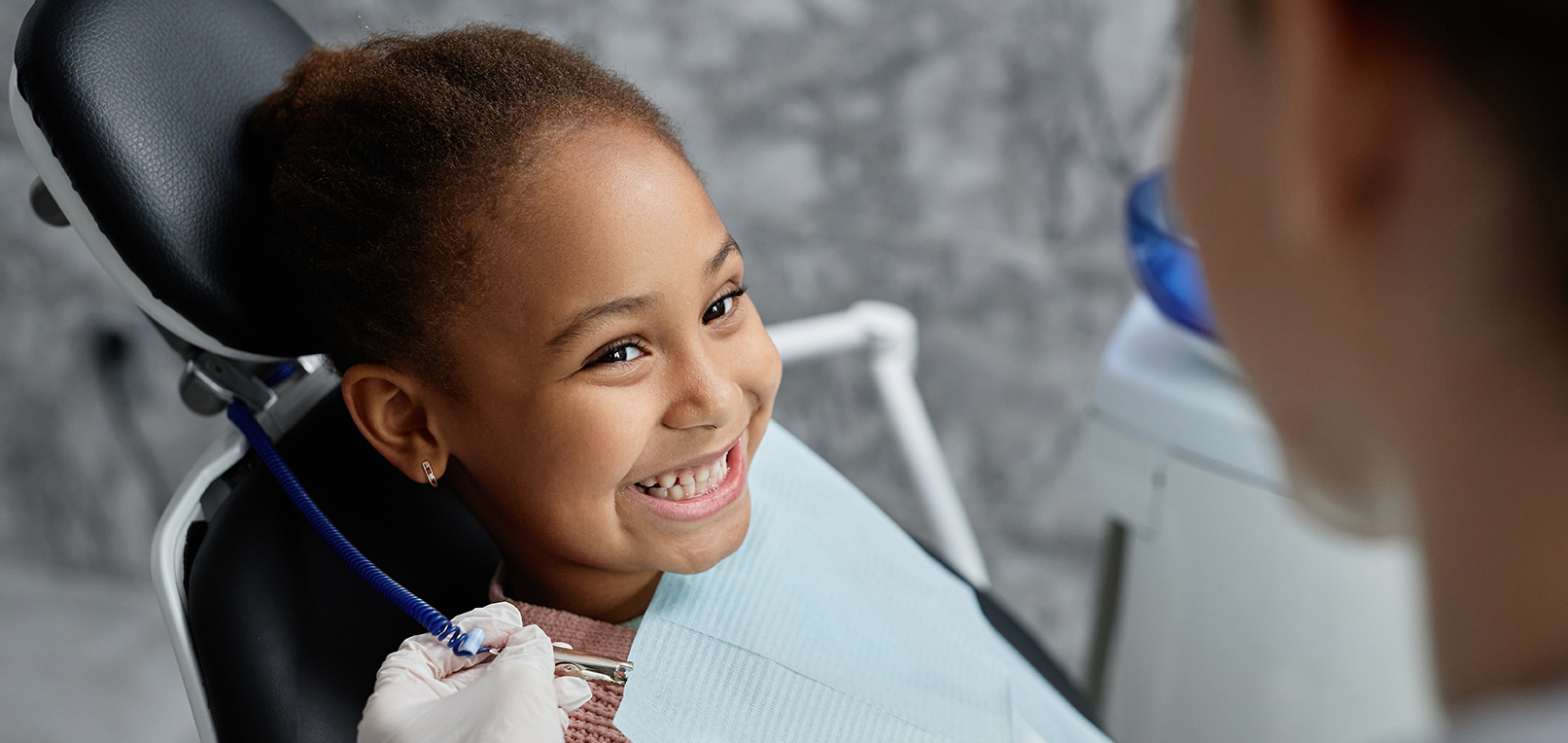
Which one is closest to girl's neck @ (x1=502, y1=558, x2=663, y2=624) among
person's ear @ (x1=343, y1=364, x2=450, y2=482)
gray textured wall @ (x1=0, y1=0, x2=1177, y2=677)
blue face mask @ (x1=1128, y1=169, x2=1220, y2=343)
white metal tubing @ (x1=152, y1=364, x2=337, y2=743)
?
person's ear @ (x1=343, y1=364, x2=450, y2=482)

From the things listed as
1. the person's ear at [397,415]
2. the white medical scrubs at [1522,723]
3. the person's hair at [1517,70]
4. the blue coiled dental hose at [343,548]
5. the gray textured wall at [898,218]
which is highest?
the person's hair at [1517,70]

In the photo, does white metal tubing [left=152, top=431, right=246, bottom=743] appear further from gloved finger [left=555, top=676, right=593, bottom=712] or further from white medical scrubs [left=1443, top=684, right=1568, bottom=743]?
white medical scrubs [left=1443, top=684, right=1568, bottom=743]

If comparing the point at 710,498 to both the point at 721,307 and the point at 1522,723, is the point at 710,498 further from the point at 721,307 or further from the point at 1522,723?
the point at 1522,723

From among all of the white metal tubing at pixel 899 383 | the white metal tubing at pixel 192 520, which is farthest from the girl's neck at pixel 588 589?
the white metal tubing at pixel 899 383

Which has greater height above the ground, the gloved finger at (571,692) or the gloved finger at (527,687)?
the gloved finger at (527,687)

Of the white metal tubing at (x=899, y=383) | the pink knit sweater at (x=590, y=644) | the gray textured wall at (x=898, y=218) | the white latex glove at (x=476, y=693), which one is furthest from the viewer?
the gray textured wall at (x=898, y=218)

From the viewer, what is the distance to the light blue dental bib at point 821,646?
0.77m

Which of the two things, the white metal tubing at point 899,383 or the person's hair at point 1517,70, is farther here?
the white metal tubing at point 899,383

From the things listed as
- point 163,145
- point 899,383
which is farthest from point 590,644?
point 899,383

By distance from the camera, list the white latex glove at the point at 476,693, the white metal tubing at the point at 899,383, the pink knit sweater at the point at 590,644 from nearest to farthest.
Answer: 1. the white latex glove at the point at 476,693
2. the pink knit sweater at the point at 590,644
3. the white metal tubing at the point at 899,383

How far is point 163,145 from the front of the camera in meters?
0.74

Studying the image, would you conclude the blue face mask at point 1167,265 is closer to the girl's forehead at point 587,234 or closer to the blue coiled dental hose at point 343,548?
the girl's forehead at point 587,234

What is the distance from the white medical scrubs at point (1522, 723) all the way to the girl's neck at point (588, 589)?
0.59m

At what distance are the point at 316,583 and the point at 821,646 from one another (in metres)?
0.36
